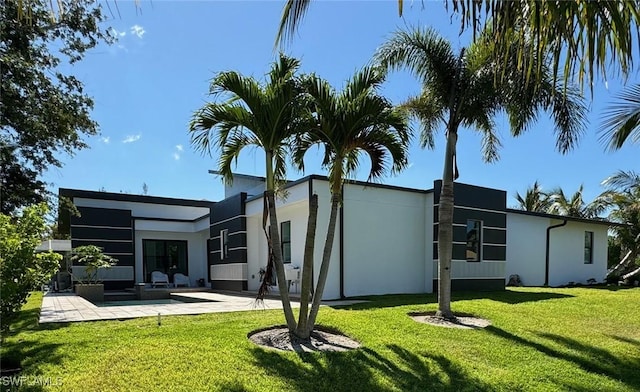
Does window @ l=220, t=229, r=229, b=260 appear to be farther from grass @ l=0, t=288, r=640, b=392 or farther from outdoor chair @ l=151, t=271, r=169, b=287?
grass @ l=0, t=288, r=640, b=392

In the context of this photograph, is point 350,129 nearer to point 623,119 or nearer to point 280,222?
point 623,119

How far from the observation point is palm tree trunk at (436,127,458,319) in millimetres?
8203

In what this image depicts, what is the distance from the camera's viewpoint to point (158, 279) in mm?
19719

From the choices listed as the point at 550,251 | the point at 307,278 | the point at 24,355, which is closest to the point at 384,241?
the point at 307,278

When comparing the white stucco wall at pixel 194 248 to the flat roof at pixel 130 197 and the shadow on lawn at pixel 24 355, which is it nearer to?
the flat roof at pixel 130 197

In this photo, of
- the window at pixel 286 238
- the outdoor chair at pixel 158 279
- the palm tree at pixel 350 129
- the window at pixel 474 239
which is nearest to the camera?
the palm tree at pixel 350 129

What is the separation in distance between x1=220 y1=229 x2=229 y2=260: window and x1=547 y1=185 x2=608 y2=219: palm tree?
2295 centimetres

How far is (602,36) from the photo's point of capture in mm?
2824

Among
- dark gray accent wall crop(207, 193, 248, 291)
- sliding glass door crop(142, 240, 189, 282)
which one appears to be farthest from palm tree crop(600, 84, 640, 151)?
sliding glass door crop(142, 240, 189, 282)

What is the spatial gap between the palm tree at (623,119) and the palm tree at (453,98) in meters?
0.55

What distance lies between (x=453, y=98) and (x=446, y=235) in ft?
9.01

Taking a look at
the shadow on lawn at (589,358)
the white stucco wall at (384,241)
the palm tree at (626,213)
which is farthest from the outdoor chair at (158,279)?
the palm tree at (626,213)

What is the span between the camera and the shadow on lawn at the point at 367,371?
484 cm

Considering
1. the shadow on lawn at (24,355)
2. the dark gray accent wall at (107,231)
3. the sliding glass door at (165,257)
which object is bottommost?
the sliding glass door at (165,257)
